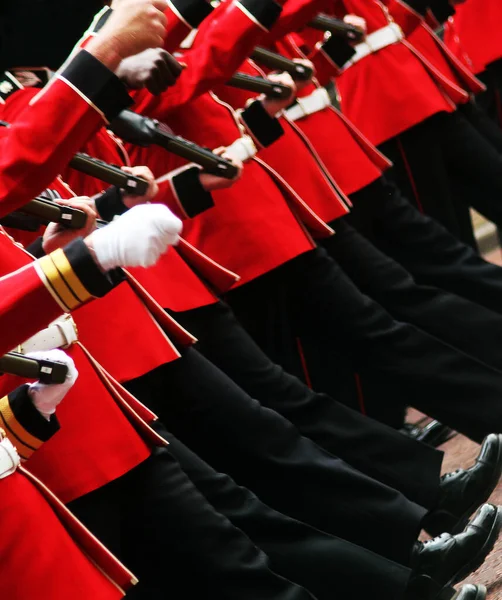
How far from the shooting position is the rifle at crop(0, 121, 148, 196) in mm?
2554

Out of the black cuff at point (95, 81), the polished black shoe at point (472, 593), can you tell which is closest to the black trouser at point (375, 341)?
the polished black shoe at point (472, 593)

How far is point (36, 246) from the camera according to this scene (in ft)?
7.50

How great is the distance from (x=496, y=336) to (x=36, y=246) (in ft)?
4.64

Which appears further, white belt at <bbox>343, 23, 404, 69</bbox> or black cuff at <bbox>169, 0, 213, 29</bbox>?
white belt at <bbox>343, 23, 404, 69</bbox>

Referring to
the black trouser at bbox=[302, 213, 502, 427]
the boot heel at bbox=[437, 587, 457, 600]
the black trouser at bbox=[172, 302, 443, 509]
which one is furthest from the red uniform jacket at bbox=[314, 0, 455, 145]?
the boot heel at bbox=[437, 587, 457, 600]

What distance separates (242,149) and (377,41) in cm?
96

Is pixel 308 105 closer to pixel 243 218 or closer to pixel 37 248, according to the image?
pixel 243 218

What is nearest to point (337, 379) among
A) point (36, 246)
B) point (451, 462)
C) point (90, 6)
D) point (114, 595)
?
point (451, 462)

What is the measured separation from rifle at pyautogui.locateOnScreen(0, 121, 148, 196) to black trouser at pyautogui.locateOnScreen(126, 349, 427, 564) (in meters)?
0.35

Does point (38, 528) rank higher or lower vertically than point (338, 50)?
higher

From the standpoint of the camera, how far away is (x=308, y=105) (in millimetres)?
3453

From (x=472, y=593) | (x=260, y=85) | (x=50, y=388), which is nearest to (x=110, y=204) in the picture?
(x=260, y=85)

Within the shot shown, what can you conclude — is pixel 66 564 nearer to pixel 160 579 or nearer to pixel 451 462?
pixel 160 579

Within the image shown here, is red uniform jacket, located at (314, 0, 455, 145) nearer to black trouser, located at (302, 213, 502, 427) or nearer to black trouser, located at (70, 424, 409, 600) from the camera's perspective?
black trouser, located at (302, 213, 502, 427)
